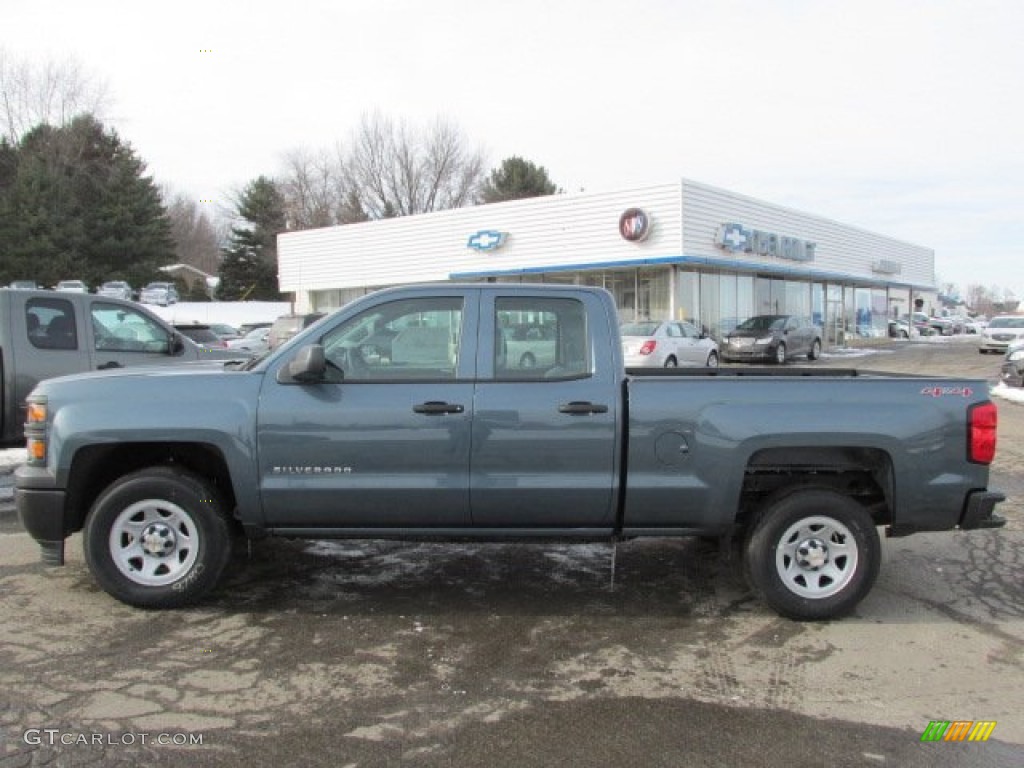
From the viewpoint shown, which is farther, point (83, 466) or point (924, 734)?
point (83, 466)

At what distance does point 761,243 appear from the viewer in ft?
99.4

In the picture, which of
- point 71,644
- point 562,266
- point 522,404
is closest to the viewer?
point 71,644

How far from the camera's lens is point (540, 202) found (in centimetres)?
3009

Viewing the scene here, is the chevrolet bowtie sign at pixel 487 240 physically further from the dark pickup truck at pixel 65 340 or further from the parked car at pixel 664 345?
the dark pickup truck at pixel 65 340

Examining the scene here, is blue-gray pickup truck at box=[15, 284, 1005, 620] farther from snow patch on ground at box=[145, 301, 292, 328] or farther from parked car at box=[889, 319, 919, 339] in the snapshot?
parked car at box=[889, 319, 919, 339]

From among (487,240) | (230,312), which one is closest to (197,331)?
(487,240)

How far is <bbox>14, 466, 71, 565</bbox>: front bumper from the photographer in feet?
15.1

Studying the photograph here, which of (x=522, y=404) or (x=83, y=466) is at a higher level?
(x=522, y=404)

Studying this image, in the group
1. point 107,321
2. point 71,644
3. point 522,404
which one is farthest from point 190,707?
point 107,321

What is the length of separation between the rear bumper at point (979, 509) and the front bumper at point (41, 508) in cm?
515

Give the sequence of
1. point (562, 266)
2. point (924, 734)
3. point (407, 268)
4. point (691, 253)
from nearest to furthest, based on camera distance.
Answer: point (924, 734)
point (691, 253)
point (562, 266)
point (407, 268)

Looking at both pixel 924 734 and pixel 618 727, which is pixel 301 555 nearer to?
pixel 618 727

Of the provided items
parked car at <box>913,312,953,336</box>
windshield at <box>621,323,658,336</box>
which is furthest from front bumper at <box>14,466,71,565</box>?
parked car at <box>913,312,953,336</box>

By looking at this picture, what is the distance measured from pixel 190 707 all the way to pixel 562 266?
26.7 metres
